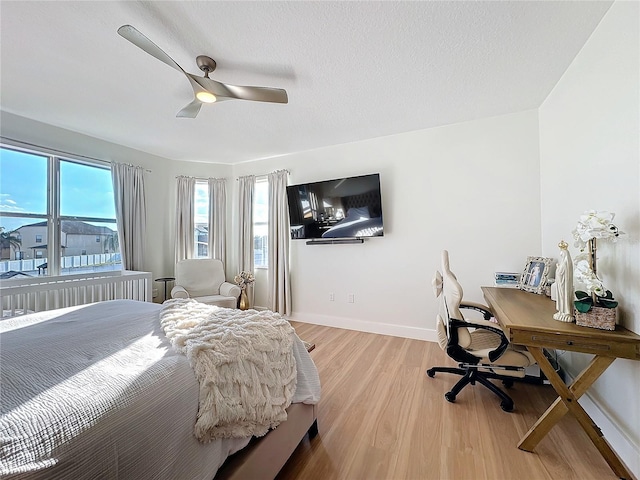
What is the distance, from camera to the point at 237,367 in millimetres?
1062

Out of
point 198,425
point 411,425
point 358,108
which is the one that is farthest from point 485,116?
point 198,425

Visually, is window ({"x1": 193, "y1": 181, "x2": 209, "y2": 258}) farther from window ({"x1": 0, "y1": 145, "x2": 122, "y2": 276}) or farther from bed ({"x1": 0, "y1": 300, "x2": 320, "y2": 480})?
bed ({"x1": 0, "y1": 300, "x2": 320, "y2": 480})

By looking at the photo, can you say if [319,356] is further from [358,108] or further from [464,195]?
[358,108]

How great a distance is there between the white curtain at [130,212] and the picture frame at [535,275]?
4644 mm

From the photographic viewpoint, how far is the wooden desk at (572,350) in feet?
4.09

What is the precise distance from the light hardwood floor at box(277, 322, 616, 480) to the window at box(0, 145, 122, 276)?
11.0 ft

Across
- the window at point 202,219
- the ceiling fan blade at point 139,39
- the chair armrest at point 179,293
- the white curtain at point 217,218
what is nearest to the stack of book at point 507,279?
the ceiling fan blade at point 139,39

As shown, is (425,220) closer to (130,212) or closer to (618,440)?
(618,440)

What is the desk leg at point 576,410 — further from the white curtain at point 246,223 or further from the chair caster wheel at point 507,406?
the white curtain at point 246,223

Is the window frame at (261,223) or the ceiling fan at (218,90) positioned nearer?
the ceiling fan at (218,90)

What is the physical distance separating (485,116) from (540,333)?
2365mm

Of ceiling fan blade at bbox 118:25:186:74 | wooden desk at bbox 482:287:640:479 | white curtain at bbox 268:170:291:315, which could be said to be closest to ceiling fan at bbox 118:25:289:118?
ceiling fan blade at bbox 118:25:186:74

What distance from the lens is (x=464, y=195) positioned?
2.86 metres

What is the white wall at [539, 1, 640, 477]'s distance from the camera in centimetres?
132
